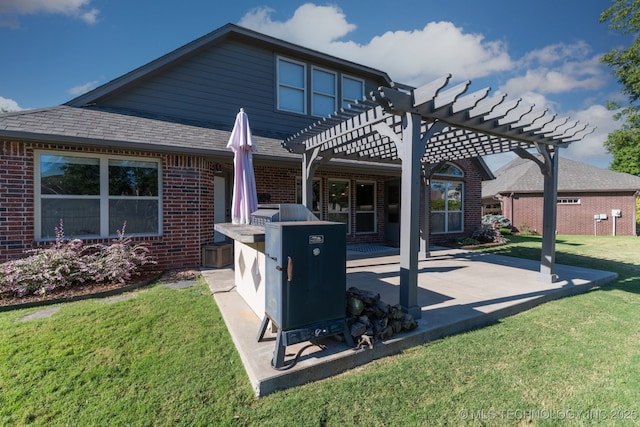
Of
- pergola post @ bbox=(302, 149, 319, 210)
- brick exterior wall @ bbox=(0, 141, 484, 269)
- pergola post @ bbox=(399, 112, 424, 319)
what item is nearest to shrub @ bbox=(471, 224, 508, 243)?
brick exterior wall @ bbox=(0, 141, 484, 269)

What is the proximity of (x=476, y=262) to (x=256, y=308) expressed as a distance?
6.47 meters

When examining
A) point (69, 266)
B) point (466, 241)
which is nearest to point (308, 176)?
point (69, 266)

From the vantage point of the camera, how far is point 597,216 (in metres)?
18.0

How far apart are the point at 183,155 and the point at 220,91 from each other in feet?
9.91

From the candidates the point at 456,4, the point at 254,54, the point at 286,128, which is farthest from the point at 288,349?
the point at 456,4

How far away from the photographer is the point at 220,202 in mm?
8484

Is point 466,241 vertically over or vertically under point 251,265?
under

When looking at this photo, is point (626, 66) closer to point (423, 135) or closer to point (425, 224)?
point (425, 224)

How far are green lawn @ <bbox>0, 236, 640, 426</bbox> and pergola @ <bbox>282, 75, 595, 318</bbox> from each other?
1108mm

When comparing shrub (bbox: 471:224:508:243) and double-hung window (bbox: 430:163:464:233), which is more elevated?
double-hung window (bbox: 430:163:464:233)

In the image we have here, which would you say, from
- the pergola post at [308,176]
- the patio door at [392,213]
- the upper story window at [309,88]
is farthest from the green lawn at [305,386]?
the upper story window at [309,88]

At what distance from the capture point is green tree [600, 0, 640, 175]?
1727 centimetres

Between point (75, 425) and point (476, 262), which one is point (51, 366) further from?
point (476, 262)

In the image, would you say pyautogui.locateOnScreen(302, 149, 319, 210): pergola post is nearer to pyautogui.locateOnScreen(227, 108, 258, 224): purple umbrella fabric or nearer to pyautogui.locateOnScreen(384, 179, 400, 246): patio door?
pyautogui.locateOnScreen(227, 108, 258, 224): purple umbrella fabric
